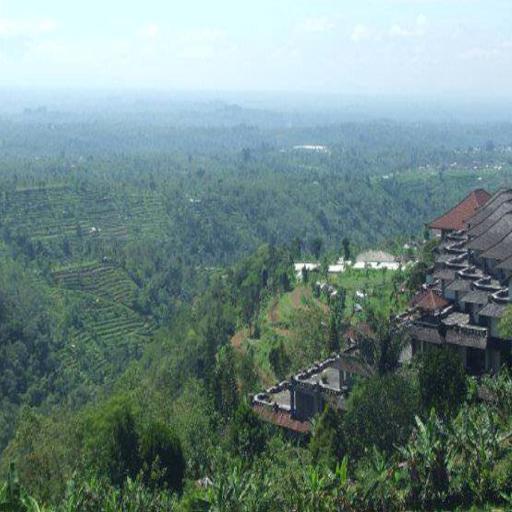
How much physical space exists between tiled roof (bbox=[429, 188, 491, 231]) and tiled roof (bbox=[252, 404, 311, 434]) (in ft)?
49.2

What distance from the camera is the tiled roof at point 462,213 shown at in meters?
37.7

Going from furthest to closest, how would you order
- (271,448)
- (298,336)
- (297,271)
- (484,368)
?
(297,271) < (298,336) < (484,368) < (271,448)

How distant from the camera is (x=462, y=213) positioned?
38.2 meters

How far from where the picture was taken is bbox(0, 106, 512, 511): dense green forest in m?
18.0

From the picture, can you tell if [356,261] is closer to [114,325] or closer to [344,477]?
[114,325]

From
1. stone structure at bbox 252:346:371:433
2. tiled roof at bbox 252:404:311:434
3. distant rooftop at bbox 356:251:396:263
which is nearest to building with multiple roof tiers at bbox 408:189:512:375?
stone structure at bbox 252:346:371:433

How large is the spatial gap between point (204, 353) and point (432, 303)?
15.6 meters

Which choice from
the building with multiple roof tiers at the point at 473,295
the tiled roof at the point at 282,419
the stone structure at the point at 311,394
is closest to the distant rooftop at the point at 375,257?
the building with multiple roof tiers at the point at 473,295

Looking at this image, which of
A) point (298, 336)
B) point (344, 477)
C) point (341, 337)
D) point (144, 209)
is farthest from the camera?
point (144, 209)

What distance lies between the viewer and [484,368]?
83.1 ft

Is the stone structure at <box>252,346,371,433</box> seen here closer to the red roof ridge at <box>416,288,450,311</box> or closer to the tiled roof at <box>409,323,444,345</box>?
the tiled roof at <box>409,323,444,345</box>

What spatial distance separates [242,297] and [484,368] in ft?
91.3

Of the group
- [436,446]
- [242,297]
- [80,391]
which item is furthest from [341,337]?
[80,391]

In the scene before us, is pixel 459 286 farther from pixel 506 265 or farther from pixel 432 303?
pixel 506 265
